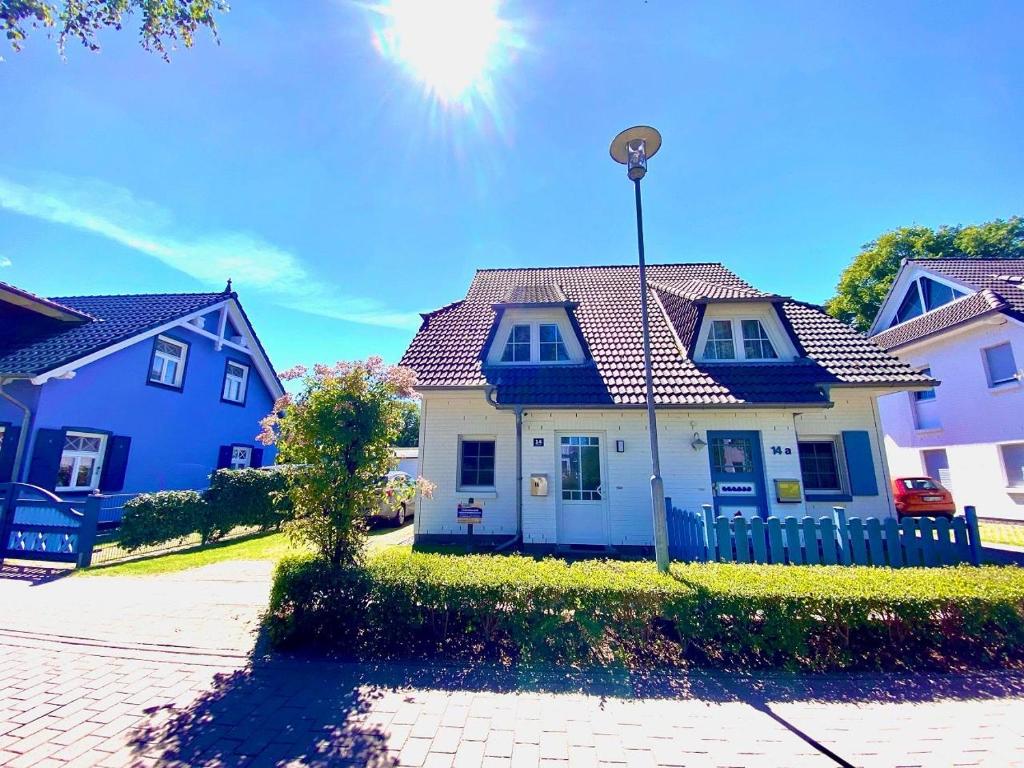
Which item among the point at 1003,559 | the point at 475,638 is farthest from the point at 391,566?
the point at 1003,559

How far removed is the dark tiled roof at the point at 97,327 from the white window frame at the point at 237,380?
2.96m

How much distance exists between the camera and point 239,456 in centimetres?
→ 1794

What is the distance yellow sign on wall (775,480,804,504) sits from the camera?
28.5 ft

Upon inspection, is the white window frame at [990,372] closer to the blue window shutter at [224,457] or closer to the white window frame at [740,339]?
the white window frame at [740,339]

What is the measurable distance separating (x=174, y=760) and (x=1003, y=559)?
1310 cm

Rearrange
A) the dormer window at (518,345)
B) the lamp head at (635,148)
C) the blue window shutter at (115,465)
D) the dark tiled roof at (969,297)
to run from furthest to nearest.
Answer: the dark tiled roof at (969,297) < the blue window shutter at (115,465) < the dormer window at (518,345) < the lamp head at (635,148)

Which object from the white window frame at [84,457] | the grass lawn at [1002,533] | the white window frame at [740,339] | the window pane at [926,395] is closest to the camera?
the grass lawn at [1002,533]

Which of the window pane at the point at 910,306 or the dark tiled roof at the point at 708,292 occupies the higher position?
the window pane at the point at 910,306

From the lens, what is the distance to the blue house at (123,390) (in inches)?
423

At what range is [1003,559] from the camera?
7934mm

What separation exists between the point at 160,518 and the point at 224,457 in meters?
8.49

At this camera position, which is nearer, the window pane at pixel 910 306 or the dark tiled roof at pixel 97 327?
the dark tiled roof at pixel 97 327

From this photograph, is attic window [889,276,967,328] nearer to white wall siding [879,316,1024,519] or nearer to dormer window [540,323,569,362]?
white wall siding [879,316,1024,519]

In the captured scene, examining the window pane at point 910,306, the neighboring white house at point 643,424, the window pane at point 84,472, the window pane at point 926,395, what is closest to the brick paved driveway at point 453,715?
the neighboring white house at point 643,424
